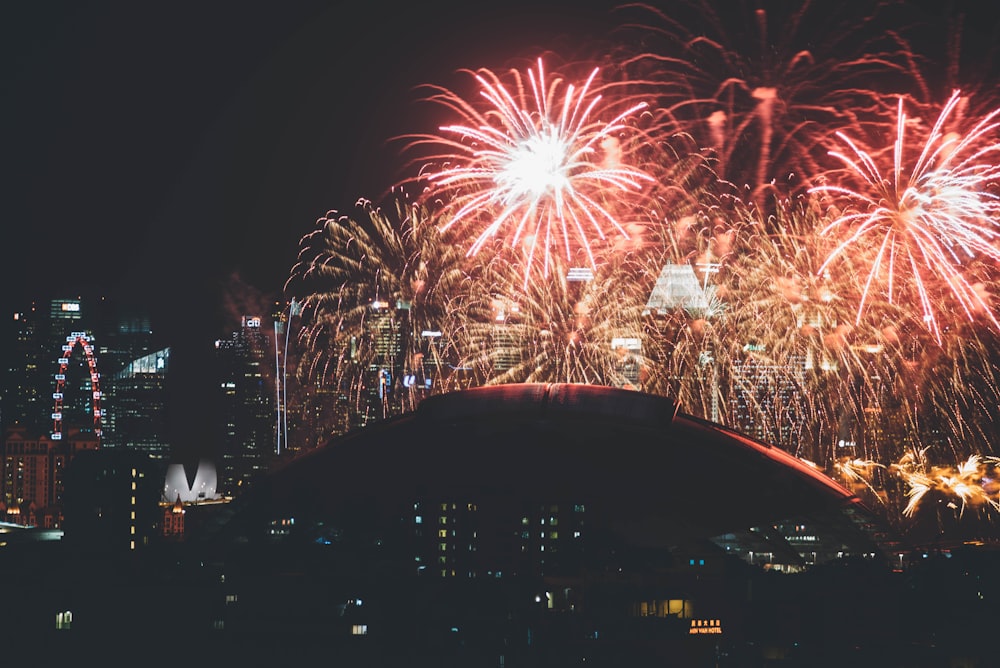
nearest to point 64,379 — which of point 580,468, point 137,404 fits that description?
point 137,404

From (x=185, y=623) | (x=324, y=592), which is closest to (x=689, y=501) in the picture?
(x=324, y=592)

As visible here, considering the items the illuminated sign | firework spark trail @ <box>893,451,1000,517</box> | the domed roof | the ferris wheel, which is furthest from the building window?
the ferris wheel

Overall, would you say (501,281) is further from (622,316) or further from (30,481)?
(30,481)

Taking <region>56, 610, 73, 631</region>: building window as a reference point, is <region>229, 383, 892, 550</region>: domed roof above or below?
above

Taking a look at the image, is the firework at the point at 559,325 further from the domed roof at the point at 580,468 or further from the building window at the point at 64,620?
the building window at the point at 64,620

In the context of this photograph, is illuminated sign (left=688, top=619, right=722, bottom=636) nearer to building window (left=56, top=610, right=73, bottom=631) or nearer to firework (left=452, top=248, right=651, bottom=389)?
firework (left=452, top=248, right=651, bottom=389)

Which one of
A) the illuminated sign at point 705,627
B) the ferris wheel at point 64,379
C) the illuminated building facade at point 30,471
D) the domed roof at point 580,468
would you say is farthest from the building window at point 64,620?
the illuminated building facade at point 30,471
